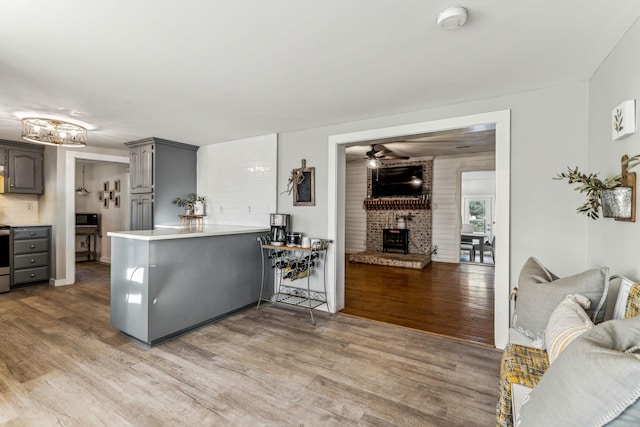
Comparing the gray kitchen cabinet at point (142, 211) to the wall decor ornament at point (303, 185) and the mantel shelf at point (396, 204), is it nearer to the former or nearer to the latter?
the wall decor ornament at point (303, 185)

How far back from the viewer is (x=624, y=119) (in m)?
1.71

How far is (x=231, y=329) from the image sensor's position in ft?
10.6

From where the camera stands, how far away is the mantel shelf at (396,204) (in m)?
7.23

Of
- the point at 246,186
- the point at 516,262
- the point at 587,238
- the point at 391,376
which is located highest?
the point at 246,186

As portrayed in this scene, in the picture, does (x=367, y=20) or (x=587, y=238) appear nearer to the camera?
(x=367, y=20)

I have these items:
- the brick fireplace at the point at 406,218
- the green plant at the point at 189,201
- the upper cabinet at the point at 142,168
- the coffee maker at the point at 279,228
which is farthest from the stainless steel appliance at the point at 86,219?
the brick fireplace at the point at 406,218

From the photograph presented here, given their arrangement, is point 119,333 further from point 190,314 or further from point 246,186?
point 246,186

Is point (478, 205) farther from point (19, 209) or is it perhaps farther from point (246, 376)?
point (19, 209)

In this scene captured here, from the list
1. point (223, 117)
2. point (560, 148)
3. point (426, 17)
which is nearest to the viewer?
point (426, 17)

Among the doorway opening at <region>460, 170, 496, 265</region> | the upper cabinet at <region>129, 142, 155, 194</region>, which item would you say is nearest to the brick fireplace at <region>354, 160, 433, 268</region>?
the doorway opening at <region>460, 170, 496, 265</region>

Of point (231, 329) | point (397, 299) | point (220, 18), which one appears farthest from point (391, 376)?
point (220, 18)

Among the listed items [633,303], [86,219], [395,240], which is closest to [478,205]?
[395,240]

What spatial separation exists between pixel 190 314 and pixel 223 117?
221cm

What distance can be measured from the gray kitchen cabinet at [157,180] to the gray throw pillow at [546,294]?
463 cm
